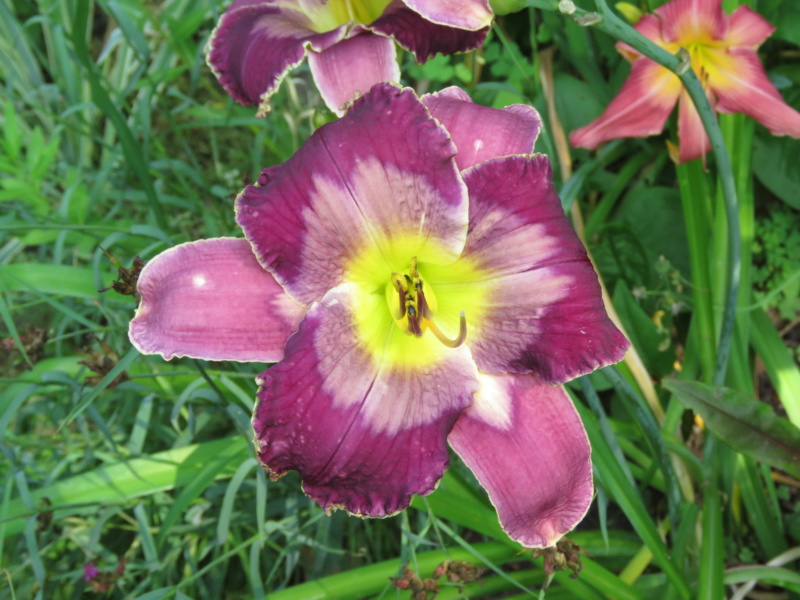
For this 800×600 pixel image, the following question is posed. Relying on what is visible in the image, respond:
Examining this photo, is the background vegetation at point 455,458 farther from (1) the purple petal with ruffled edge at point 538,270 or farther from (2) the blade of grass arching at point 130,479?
(1) the purple petal with ruffled edge at point 538,270

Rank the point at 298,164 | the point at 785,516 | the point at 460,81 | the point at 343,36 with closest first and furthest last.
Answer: the point at 298,164 < the point at 343,36 < the point at 785,516 < the point at 460,81

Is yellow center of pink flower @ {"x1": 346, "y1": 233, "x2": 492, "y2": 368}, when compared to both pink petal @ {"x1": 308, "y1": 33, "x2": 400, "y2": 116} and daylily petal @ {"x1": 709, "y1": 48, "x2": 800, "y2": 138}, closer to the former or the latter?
pink petal @ {"x1": 308, "y1": 33, "x2": 400, "y2": 116}

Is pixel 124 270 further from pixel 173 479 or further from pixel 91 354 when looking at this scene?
pixel 173 479

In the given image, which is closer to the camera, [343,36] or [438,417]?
[438,417]

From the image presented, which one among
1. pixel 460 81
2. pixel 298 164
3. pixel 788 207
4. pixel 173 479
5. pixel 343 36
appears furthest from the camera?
pixel 460 81

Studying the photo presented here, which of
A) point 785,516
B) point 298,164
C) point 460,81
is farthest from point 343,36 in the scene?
point 785,516

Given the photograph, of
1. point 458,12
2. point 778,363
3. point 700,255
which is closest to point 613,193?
point 700,255

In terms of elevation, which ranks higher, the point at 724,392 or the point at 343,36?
the point at 343,36
